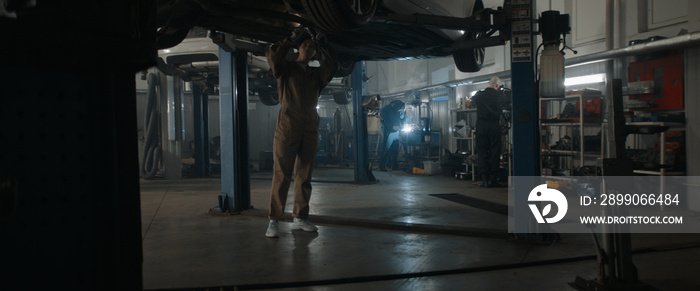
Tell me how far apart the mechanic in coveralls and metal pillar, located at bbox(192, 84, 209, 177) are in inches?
276

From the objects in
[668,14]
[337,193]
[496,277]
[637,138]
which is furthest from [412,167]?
[496,277]

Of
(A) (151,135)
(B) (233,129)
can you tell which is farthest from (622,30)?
(A) (151,135)

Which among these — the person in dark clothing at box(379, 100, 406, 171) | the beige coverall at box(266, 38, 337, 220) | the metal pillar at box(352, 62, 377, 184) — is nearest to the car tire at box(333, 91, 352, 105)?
the person in dark clothing at box(379, 100, 406, 171)

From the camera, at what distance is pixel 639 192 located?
17.7 feet

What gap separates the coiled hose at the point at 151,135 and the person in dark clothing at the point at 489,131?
269 inches

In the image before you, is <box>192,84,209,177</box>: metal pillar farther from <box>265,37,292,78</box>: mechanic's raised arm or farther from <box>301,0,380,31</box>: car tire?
<box>301,0,380,31</box>: car tire

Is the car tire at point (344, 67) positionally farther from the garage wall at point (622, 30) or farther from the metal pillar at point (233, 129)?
the garage wall at point (622, 30)

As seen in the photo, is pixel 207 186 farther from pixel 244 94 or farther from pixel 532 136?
pixel 532 136

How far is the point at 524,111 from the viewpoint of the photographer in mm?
3363

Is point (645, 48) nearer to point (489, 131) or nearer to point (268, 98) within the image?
point (489, 131)

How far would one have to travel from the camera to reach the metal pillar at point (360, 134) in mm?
7684

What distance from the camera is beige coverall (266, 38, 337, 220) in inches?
141

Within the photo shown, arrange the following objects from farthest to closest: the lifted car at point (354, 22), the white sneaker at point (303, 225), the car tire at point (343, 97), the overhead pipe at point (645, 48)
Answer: the car tire at point (343, 97), the overhead pipe at point (645, 48), the white sneaker at point (303, 225), the lifted car at point (354, 22)

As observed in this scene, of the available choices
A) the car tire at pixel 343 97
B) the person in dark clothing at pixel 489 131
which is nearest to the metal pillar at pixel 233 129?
the person in dark clothing at pixel 489 131
